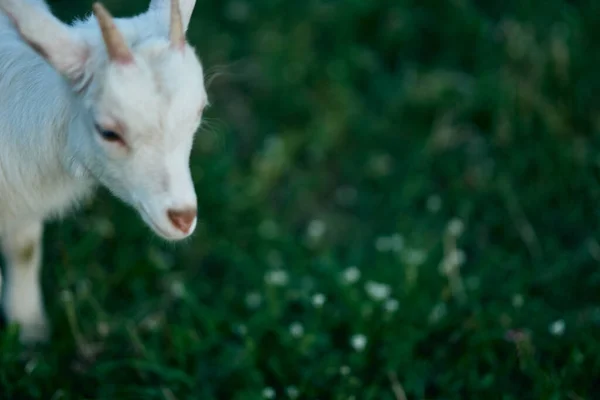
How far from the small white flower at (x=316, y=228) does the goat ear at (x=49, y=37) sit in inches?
73.2

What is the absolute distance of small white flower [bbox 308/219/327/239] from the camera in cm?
445

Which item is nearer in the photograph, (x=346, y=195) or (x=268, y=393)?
(x=268, y=393)

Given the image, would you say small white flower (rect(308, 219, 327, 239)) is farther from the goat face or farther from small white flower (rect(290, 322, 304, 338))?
the goat face

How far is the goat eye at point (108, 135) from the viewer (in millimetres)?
2826

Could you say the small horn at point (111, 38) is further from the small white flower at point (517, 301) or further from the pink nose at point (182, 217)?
the small white flower at point (517, 301)

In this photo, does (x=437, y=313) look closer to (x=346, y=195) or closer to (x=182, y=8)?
(x=346, y=195)

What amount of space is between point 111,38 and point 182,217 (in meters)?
0.64

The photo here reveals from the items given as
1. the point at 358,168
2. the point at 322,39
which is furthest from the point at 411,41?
the point at 358,168

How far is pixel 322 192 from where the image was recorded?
509 centimetres

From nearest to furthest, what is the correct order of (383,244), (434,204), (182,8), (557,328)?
(182,8) → (557,328) → (383,244) → (434,204)

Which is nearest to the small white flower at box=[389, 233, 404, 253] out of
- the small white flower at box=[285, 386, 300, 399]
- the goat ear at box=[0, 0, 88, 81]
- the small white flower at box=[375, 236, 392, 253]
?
the small white flower at box=[375, 236, 392, 253]

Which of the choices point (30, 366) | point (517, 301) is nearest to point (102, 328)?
point (30, 366)

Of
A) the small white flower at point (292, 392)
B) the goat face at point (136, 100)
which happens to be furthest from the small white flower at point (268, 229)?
the goat face at point (136, 100)

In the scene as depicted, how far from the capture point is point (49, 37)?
9.12 feet
